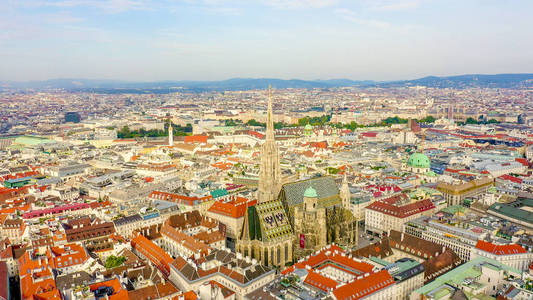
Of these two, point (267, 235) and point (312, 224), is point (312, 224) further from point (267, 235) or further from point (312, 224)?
point (267, 235)

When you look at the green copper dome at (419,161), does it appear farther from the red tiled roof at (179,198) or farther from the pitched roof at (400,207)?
the red tiled roof at (179,198)

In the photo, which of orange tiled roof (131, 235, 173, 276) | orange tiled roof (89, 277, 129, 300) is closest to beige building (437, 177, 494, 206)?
orange tiled roof (131, 235, 173, 276)

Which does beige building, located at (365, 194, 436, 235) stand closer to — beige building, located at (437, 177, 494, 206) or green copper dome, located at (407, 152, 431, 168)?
beige building, located at (437, 177, 494, 206)

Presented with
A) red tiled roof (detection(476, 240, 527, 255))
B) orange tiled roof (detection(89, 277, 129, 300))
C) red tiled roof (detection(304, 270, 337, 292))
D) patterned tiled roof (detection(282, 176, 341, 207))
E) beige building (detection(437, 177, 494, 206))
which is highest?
patterned tiled roof (detection(282, 176, 341, 207))

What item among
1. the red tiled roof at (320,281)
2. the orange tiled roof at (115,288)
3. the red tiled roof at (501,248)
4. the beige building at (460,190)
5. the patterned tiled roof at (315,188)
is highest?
the patterned tiled roof at (315,188)

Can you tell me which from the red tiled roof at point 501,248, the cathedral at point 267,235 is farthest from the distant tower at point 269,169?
the red tiled roof at point 501,248

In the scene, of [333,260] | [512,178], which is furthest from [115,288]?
[512,178]

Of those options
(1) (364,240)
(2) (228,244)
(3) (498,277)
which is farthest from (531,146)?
(2) (228,244)

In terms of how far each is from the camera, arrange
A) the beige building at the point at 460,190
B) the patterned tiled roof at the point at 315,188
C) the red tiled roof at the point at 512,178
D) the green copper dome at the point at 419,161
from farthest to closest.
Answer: the green copper dome at the point at 419,161 < the red tiled roof at the point at 512,178 < the beige building at the point at 460,190 < the patterned tiled roof at the point at 315,188
